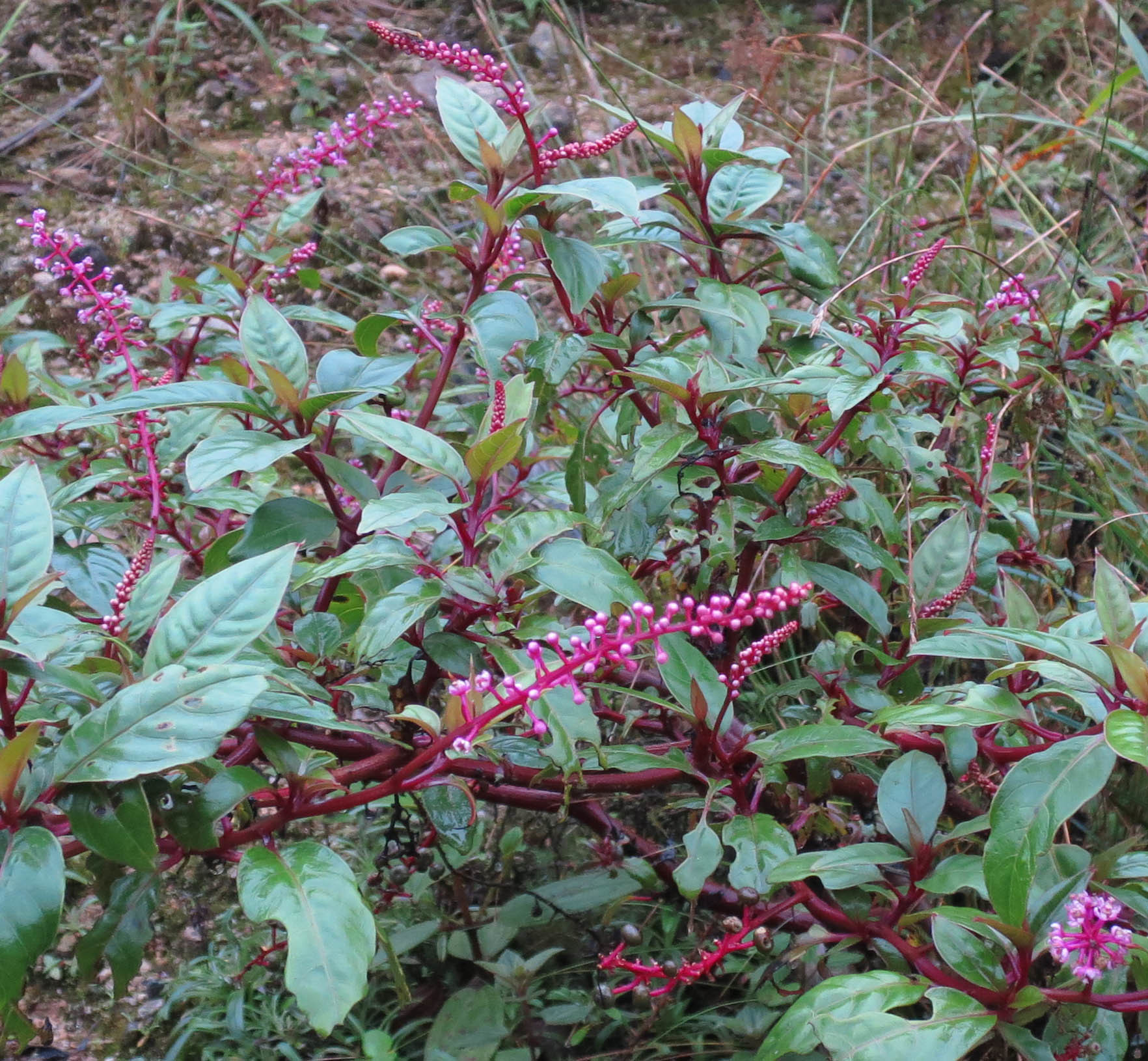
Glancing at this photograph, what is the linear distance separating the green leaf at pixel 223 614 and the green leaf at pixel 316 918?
0.16 meters

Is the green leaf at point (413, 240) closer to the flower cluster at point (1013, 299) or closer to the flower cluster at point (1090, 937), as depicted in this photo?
the flower cluster at point (1013, 299)

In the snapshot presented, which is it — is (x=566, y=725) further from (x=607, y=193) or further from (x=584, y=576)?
(x=607, y=193)

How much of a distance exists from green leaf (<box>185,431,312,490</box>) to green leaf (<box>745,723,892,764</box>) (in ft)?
1.65

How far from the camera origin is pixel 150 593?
87 cm

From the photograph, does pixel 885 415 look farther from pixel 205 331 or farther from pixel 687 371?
pixel 205 331

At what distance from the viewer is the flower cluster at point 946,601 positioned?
1.09m

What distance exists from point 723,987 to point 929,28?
3.43 m

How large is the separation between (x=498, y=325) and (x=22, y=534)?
477mm

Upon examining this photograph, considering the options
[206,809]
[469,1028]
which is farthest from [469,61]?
[469,1028]

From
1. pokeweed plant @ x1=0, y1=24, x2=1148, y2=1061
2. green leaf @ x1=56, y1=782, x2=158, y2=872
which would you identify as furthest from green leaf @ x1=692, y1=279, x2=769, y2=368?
green leaf @ x1=56, y1=782, x2=158, y2=872

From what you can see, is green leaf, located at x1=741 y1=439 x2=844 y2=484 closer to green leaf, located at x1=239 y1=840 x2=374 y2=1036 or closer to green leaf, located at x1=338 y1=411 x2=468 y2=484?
green leaf, located at x1=338 y1=411 x2=468 y2=484

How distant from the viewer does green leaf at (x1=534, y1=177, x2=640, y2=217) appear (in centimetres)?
91

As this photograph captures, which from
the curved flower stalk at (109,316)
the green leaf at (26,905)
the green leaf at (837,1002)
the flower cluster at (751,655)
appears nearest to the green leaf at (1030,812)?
the green leaf at (837,1002)

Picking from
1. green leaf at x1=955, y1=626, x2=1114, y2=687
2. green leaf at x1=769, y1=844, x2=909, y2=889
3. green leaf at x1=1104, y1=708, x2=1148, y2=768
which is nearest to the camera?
green leaf at x1=1104, y1=708, x2=1148, y2=768
